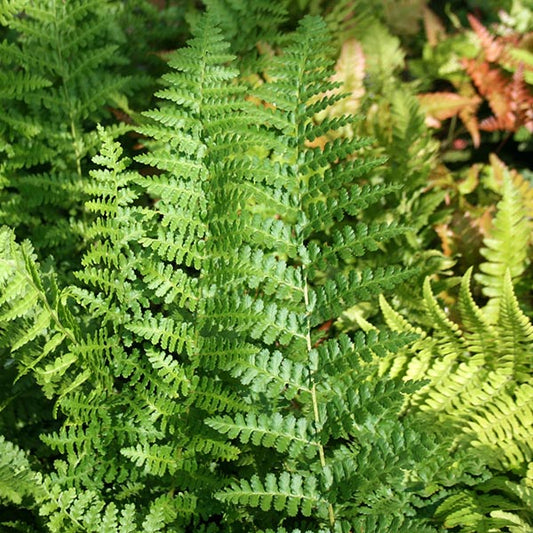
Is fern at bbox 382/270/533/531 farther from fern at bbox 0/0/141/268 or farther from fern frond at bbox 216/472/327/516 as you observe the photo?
fern at bbox 0/0/141/268

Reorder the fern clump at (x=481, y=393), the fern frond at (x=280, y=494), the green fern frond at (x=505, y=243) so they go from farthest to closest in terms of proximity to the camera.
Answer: the green fern frond at (x=505, y=243) → the fern clump at (x=481, y=393) → the fern frond at (x=280, y=494)

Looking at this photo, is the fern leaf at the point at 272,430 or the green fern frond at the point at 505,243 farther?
the green fern frond at the point at 505,243

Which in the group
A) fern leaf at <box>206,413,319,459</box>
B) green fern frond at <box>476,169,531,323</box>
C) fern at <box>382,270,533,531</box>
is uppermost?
green fern frond at <box>476,169,531,323</box>

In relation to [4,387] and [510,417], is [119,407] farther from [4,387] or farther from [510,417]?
[510,417]

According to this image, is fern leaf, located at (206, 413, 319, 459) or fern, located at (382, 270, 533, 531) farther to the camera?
fern, located at (382, 270, 533, 531)

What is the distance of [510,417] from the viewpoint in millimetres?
1900

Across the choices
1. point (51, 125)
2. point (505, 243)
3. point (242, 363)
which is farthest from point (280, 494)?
point (51, 125)

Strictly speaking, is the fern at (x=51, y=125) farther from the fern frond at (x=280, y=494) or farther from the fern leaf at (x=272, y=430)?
the fern frond at (x=280, y=494)

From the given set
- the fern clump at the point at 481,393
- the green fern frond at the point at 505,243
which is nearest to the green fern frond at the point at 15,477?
the fern clump at the point at 481,393

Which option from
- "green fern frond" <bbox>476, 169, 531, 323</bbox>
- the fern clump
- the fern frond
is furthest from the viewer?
"green fern frond" <bbox>476, 169, 531, 323</bbox>

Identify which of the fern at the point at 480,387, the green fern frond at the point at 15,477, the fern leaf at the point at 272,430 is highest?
the fern at the point at 480,387

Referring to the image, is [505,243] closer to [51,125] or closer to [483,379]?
[483,379]

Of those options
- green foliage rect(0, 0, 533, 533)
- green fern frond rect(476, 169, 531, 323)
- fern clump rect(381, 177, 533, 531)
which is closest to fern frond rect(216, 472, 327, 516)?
green foliage rect(0, 0, 533, 533)

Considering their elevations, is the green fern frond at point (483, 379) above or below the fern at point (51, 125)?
below
